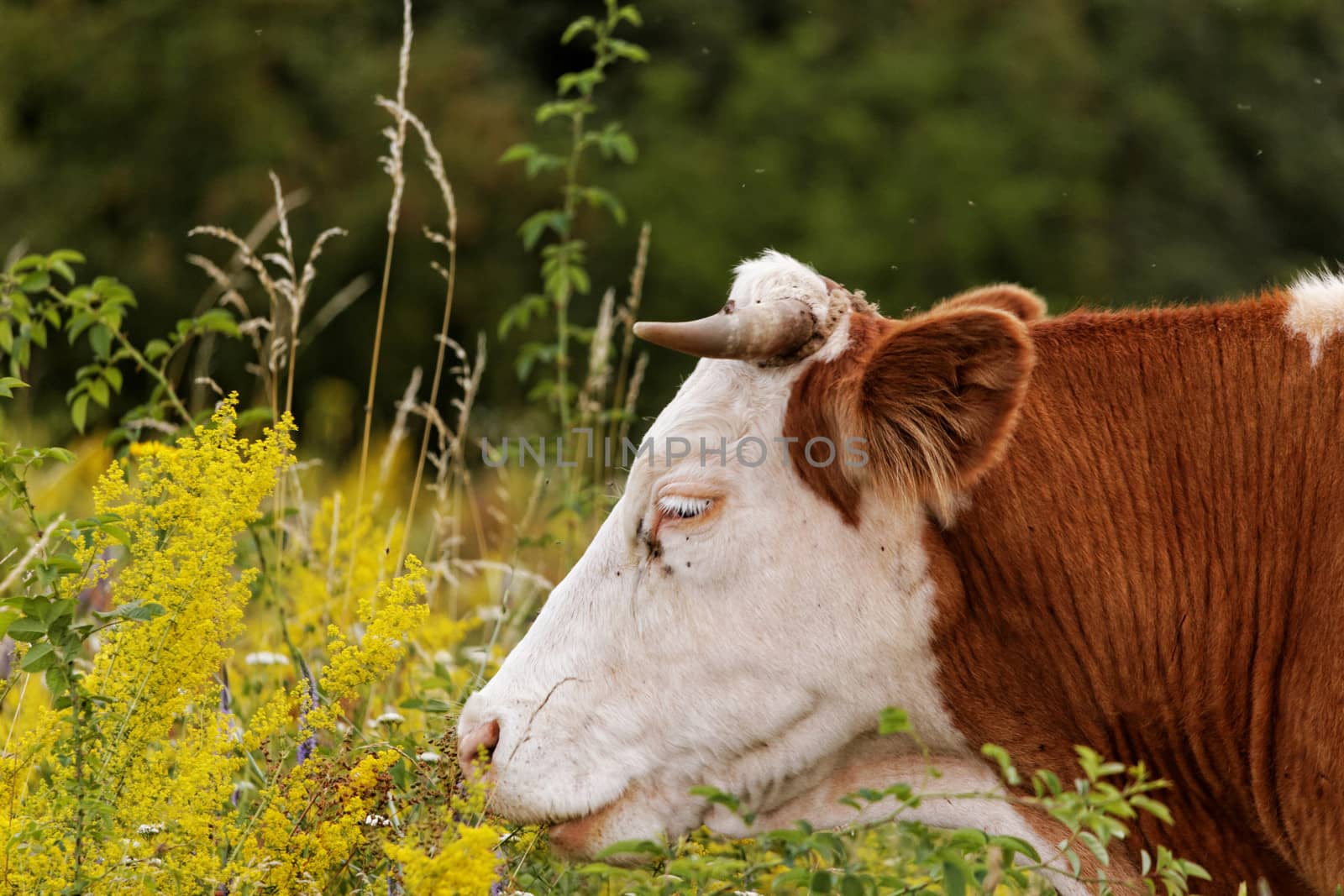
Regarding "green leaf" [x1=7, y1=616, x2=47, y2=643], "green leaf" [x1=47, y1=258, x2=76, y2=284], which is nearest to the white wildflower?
"green leaf" [x1=47, y1=258, x2=76, y2=284]

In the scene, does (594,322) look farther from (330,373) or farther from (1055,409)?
(1055,409)

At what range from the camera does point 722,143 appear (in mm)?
21031

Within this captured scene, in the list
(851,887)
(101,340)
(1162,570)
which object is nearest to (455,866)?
(851,887)

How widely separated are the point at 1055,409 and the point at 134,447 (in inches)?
82.8

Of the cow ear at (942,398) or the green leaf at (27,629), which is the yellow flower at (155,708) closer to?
the green leaf at (27,629)

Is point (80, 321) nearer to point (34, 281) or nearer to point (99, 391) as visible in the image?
point (34, 281)

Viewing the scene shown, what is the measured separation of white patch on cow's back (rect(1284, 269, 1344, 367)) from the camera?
3109mm

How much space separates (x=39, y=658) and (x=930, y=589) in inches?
68.3

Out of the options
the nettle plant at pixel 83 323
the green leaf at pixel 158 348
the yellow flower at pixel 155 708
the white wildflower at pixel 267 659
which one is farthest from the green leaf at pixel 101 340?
the yellow flower at pixel 155 708

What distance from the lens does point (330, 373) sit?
20453 mm

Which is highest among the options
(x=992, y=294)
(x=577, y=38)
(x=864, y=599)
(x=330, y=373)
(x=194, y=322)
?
(x=577, y=38)

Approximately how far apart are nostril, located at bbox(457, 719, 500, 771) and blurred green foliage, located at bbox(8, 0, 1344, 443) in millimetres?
15789

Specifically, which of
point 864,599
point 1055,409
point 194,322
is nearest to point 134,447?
point 194,322

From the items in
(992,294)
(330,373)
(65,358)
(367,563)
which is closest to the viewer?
(992,294)
